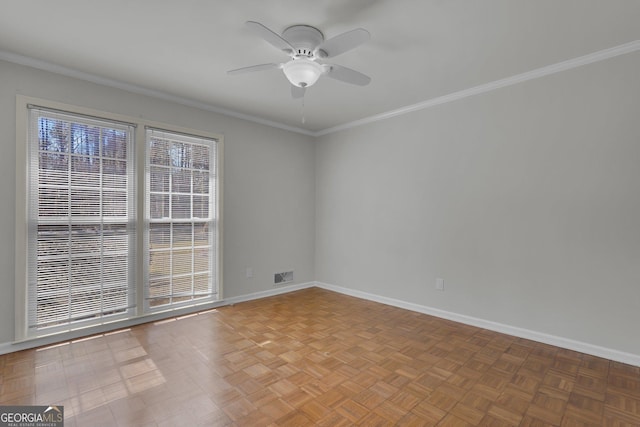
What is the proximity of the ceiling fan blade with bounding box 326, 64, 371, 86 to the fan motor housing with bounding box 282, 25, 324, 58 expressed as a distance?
7.7 inches

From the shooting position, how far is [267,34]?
1761 mm

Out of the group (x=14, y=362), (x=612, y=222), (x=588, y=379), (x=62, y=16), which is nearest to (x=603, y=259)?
(x=612, y=222)

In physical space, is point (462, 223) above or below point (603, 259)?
above

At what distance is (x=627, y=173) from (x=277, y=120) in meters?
→ 3.67

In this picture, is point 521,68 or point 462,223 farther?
point 462,223

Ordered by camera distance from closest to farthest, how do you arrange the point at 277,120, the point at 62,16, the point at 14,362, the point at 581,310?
the point at 62,16, the point at 14,362, the point at 581,310, the point at 277,120

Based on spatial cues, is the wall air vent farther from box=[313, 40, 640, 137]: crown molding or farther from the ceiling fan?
the ceiling fan

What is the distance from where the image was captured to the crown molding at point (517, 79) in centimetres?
234

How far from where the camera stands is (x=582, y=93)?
2508 mm

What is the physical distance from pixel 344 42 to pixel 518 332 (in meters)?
2.95

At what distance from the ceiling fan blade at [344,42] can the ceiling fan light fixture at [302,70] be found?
11 cm

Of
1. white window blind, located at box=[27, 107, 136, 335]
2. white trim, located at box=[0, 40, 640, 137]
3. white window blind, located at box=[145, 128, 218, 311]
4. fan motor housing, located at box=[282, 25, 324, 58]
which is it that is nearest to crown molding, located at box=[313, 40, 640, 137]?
white trim, located at box=[0, 40, 640, 137]

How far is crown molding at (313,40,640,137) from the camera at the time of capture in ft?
7.66

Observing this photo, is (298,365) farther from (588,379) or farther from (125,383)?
(588,379)
